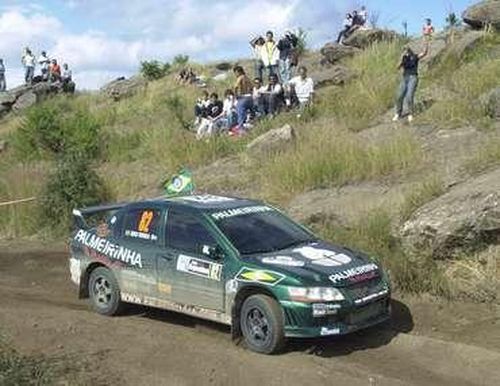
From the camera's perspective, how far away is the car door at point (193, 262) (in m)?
10.3

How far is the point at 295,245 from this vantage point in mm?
10656

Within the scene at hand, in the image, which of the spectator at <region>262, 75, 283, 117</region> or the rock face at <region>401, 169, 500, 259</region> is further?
the spectator at <region>262, 75, 283, 117</region>

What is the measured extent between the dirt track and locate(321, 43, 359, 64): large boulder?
58.5ft

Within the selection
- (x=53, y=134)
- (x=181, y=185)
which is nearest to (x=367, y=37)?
(x=53, y=134)

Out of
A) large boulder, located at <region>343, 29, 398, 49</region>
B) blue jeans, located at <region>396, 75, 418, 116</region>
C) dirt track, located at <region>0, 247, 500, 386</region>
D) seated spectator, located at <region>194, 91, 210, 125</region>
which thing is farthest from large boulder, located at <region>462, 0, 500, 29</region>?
dirt track, located at <region>0, 247, 500, 386</region>

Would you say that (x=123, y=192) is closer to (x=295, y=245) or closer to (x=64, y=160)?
(x=64, y=160)

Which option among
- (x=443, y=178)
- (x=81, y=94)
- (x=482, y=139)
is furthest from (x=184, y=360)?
(x=81, y=94)

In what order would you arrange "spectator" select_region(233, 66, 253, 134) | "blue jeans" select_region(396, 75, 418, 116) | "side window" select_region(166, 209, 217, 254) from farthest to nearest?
"spectator" select_region(233, 66, 253, 134) → "blue jeans" select_region(396, 75, 418, 116) → "side window" select_region(166, 209, 217, 254)

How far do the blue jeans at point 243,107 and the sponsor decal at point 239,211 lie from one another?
11.4 meters

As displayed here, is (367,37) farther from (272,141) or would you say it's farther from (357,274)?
(357,274)

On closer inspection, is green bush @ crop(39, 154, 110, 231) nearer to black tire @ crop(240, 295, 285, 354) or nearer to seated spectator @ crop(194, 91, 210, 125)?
seated spectator @ crop(194, 91, 210, 125)

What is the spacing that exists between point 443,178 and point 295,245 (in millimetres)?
4948

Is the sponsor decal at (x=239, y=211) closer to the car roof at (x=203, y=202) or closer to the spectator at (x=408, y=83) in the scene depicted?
the car roof at (x=203, y=202)

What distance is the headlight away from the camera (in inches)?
372
